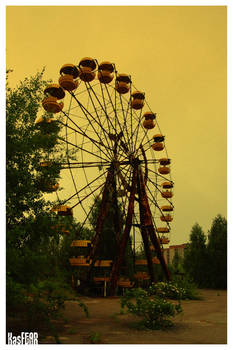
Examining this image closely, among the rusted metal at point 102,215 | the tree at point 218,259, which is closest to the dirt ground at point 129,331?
the rusted metal at point 102,215

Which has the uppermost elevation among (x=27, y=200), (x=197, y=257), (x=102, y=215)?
(x=27, y=200)

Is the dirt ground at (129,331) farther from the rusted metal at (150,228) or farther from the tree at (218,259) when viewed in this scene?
the tree at (218,259)

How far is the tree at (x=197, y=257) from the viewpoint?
97.4 ft

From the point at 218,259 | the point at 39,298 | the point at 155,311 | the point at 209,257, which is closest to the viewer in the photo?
the point at 39,298

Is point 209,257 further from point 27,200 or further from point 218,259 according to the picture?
point 27,200

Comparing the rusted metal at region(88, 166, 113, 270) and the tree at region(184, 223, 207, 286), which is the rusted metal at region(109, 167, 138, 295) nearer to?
the rusted metal at region(88, 166, 113, 270)

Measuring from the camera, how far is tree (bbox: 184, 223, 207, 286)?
29.7 metres

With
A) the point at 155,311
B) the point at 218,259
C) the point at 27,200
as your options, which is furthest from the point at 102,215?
the point at 218,259

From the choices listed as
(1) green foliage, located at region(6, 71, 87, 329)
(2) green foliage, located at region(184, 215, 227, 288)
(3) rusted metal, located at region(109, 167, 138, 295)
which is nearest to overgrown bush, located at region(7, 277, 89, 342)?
(1) green foliage, located at region(6, 71, 87, 329)

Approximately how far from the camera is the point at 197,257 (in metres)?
30.1

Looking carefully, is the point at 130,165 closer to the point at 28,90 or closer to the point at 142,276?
the point at 142,276

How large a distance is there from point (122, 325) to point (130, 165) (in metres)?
12.8

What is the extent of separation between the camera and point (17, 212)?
7.51m
